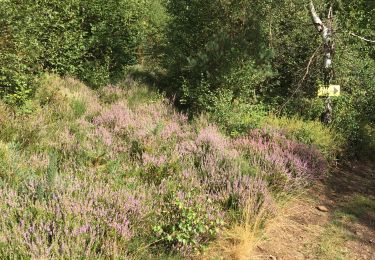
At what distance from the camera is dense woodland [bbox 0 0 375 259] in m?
3.55

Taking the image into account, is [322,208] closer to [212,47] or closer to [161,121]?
[161,121]

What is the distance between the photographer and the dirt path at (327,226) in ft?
14.3

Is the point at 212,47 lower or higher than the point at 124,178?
higher

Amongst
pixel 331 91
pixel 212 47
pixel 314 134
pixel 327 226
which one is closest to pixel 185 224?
pixel 327 226

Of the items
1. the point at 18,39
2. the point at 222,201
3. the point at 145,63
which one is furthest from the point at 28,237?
the point at 145,63

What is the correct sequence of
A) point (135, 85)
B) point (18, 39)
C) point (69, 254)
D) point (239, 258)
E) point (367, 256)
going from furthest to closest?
point (135, 85) → point (18, 39) → point (367, 256) → point (239, 258) → point (69, 254)

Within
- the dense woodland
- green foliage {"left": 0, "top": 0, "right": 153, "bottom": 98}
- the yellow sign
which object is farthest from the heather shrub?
green foliage {"left": 0, "top": 0, "right": 153, "bottom": 98}

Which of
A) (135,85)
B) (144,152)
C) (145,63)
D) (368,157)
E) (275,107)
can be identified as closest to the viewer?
(144,152)

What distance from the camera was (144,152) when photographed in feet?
19.1

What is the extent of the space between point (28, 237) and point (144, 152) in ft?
9.68

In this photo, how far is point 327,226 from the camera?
5039 millimetres

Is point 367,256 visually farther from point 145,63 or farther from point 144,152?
point 145,63

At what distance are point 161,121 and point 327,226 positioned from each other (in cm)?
361

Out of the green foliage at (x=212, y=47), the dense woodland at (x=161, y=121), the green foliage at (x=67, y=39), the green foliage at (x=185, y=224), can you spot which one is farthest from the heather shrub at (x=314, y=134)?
the green foliage at (x=67, y=39)
